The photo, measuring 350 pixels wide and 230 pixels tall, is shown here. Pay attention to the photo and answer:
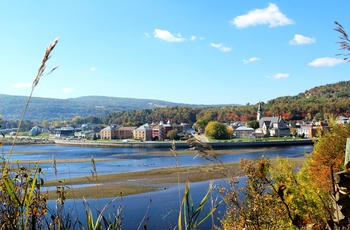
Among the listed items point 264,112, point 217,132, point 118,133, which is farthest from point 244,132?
point 118,133

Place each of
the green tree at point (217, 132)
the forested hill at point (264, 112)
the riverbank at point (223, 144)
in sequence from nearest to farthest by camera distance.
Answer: the riverbank at point (223, 144)
the green tree at point (217, 132)
the forested hill at point (264, 112)

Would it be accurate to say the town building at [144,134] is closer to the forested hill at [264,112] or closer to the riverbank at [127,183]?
the forested hill at [264,112]

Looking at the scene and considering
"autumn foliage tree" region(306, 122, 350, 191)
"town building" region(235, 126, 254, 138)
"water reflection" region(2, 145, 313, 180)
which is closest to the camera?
"autumn foliage tree" region(306, 122, 350, 191)

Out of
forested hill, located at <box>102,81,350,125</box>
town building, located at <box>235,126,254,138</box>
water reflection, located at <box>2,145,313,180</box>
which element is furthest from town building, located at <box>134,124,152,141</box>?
water reflection, located at <box>2,145,313,180</box>

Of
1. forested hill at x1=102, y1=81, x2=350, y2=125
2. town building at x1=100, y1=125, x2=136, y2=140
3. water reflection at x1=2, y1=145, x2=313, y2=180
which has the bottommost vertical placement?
water reflection at x1=2, y1=145, x2=313, y2=180

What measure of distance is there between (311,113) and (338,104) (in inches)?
262

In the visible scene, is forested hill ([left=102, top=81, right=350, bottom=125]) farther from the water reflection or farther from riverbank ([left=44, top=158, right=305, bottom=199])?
riverbank ([left=44, top=158, right=305, bottom=199])

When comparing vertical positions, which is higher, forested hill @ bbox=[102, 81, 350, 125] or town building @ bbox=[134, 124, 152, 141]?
forested hill @ bbox=[102, 81, 350, 125]

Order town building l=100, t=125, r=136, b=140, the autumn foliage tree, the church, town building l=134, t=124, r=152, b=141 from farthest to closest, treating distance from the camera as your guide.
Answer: town building l=100, t=125, r=136, b=140 → town building l=134, t=124, r=152, b=141 → the church → the autumn foliage tree

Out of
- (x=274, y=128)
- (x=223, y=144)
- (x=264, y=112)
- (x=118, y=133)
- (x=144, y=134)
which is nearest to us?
(x=223, y=144)

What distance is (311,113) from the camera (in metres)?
96.4

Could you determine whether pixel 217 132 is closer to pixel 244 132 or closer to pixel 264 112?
pixel 244 132

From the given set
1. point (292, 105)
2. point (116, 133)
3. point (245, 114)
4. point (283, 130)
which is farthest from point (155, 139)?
point (292, 105)

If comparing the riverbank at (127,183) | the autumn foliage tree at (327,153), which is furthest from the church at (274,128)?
the autumn foliage tree at (327,153)
